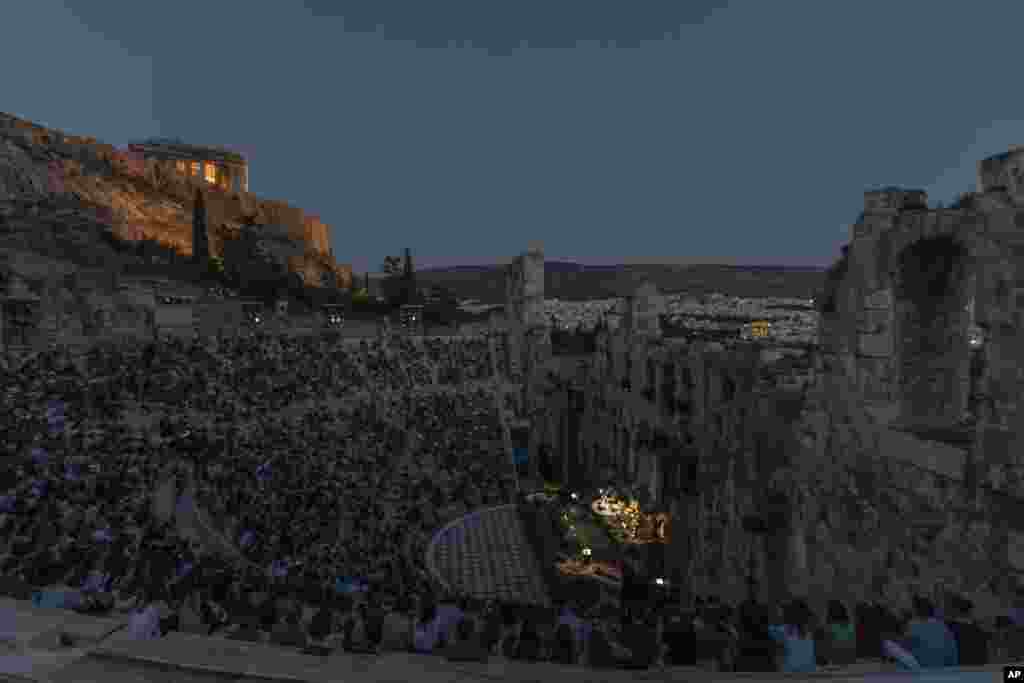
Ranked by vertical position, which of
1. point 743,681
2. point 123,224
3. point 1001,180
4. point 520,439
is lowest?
point 520,439

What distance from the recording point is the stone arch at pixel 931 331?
11.6 m

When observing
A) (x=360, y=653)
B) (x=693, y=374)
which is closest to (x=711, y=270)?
(x=693, y=374)

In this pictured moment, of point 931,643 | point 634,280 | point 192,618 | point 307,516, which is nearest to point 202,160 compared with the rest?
point 634,280

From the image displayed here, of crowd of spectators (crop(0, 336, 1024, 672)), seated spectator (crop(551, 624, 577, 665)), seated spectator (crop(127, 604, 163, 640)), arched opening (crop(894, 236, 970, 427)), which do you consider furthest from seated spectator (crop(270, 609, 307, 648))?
arched opening (crop(894, 236, 970, 427))

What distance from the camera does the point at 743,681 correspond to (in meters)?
5.52

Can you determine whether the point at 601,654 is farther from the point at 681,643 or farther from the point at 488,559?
the point at 488,559

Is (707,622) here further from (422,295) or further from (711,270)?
(711,270)

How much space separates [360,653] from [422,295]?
2957 inches

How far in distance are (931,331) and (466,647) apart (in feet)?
29.5

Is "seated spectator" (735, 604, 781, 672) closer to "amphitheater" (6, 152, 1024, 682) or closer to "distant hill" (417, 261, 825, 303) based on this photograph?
"amphitheater" (6, 152, 1024, 682)

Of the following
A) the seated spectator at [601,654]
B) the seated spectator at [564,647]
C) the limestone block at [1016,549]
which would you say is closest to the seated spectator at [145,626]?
the seated spectator at [564,647]

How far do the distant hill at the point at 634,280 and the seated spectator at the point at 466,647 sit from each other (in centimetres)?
5770

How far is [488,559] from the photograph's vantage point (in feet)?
80.2

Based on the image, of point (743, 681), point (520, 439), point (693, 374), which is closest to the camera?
point (743, 681)
